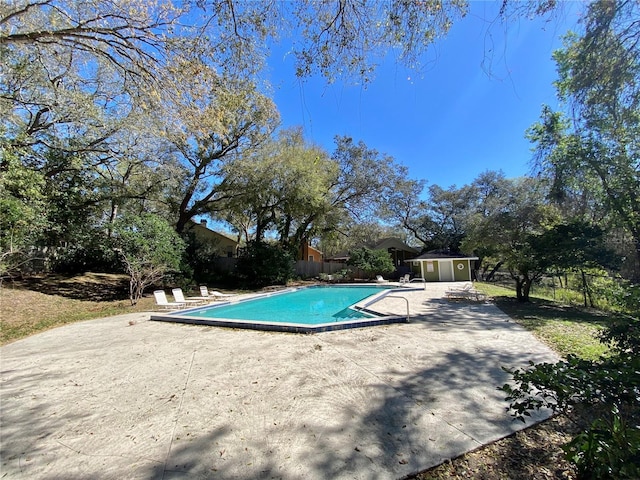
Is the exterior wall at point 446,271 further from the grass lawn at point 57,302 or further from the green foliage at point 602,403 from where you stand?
the green foliage at point 602,403

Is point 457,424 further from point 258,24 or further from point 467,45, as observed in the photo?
point 258,24

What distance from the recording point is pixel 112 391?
11.4ft

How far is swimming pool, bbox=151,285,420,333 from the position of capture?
655 centimetres

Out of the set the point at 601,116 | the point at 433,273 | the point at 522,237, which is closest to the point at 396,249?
the point at 433,273

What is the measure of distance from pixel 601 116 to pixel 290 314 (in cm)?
905

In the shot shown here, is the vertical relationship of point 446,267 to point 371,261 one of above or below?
below

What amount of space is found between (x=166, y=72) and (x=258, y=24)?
197 centimetres

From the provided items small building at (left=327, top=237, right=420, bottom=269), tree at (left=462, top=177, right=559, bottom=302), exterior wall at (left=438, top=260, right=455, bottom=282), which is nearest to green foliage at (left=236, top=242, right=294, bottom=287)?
small building at (left=327, top=237, right=420, bottom=269)

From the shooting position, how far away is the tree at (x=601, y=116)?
3.74 metres

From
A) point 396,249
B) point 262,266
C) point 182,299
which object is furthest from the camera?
point 396,249

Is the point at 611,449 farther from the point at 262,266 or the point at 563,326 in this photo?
the point at 262,266

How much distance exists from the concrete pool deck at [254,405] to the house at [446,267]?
665 inches

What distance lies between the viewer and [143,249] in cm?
1067

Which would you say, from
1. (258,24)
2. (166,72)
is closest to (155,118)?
(166,72)
